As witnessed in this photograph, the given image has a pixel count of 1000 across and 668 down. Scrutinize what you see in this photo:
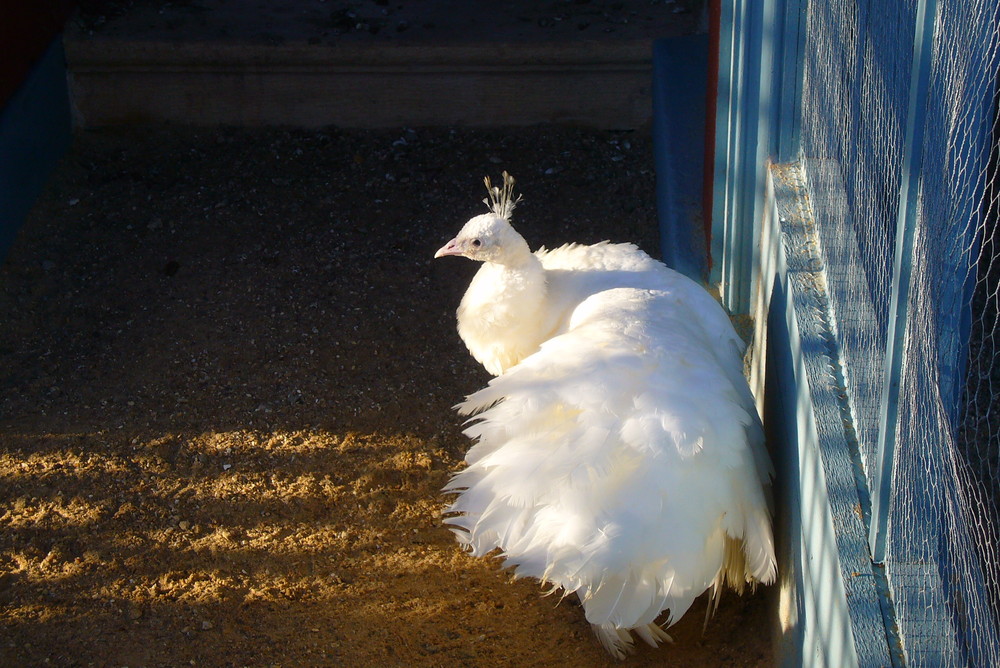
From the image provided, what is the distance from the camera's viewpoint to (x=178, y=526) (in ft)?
12.0

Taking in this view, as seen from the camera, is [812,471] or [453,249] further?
Answer: [453,249]

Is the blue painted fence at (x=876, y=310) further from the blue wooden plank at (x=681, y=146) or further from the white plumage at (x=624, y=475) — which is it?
the blue wooden plank at (x=681, y=146)

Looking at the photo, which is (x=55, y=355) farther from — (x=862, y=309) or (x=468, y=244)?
(x=862, y=309)

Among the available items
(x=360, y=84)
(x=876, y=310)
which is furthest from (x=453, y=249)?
(x=360, y=84)

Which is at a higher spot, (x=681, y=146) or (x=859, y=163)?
(x=859, y=163)

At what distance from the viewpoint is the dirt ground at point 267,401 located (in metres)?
3.26

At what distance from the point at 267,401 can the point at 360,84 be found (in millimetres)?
2336

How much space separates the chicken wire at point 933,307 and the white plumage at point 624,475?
454mm

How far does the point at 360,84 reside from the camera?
5.91 metres

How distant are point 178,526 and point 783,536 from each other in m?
2.01

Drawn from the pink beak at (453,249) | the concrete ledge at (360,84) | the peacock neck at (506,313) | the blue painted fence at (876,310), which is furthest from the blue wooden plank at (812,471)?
the concrete ledge at (360,84)

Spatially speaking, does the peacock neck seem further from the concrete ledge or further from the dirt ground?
the concrete ledge

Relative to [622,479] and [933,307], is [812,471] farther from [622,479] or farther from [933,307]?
[933,307]

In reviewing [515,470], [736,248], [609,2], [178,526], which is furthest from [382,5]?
[515,470]
